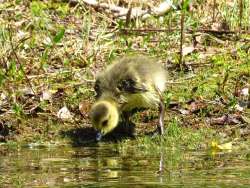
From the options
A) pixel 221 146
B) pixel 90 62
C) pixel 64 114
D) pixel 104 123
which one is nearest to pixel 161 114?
pixel 104 123

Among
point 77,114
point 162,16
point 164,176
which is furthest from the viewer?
point 162,16

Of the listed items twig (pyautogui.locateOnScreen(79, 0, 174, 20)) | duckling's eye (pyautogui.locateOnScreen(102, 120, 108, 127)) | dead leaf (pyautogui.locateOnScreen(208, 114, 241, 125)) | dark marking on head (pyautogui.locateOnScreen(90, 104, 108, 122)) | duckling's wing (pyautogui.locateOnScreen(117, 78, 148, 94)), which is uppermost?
twig (pyautogui.locateOnScreen(79, 0, 174, 20))

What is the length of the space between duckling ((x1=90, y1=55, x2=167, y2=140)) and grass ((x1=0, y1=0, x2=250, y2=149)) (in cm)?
22

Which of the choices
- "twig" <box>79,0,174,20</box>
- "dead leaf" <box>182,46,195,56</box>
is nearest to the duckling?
"dead leaf" <box>182,46,195,56</box>

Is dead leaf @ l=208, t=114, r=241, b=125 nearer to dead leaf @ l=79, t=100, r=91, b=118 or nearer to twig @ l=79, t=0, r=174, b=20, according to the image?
dead leaf @ l=79, t=100, r=91, b=118

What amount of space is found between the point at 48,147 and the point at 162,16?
356 centimetres

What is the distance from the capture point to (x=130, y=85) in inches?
254

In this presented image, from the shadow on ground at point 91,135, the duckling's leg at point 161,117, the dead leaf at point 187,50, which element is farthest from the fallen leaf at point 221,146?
the dead leaf at point 187,50

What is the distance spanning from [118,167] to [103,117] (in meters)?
0.96

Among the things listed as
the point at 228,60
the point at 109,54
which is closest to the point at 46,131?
the point at 109,54

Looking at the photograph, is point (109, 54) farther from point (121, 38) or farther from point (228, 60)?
point (228, 60)

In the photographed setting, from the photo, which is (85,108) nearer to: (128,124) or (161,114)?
(128,124)

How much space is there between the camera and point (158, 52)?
8.44m

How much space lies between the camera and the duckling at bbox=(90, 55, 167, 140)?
6348 mm
